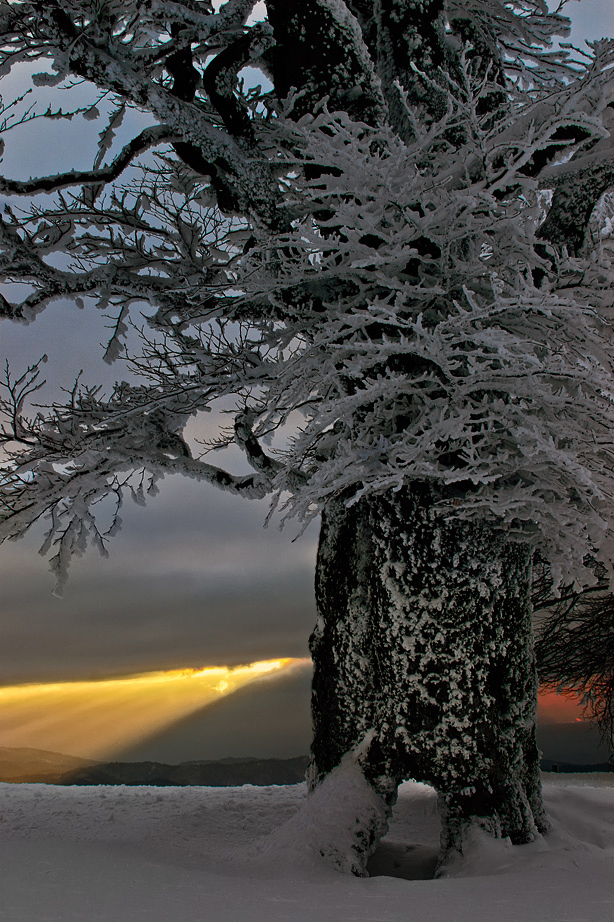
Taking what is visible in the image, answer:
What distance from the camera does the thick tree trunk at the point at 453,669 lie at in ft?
15.4

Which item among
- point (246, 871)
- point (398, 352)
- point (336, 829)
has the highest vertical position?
point (398, 352)

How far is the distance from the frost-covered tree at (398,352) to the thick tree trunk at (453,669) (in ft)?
0.06

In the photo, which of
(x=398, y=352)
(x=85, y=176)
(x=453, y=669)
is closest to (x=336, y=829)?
(x=453, y=669)

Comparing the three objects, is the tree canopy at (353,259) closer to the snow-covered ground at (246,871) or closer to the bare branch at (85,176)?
the bare branch at (85,176)

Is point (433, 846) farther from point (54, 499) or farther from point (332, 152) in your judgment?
point (332, 152)

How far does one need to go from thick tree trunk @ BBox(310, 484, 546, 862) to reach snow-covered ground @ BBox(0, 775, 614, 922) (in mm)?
379

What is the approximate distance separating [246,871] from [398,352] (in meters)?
3.58

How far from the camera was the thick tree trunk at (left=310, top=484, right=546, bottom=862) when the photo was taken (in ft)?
15.4

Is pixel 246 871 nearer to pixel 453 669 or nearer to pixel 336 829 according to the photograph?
pixel 336 829

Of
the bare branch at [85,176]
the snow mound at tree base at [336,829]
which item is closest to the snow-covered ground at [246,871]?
the snow mound at tree base at [336,829]

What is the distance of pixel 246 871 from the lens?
14.3 feet

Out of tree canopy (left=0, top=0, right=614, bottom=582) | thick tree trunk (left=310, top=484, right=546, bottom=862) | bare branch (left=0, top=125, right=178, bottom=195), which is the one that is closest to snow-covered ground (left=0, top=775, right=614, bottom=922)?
thick tree trunk (left=310, top=484, right=546, bottom=862)

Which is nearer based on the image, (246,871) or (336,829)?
(246,871)

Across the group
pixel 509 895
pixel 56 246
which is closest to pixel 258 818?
pixel 509 895
